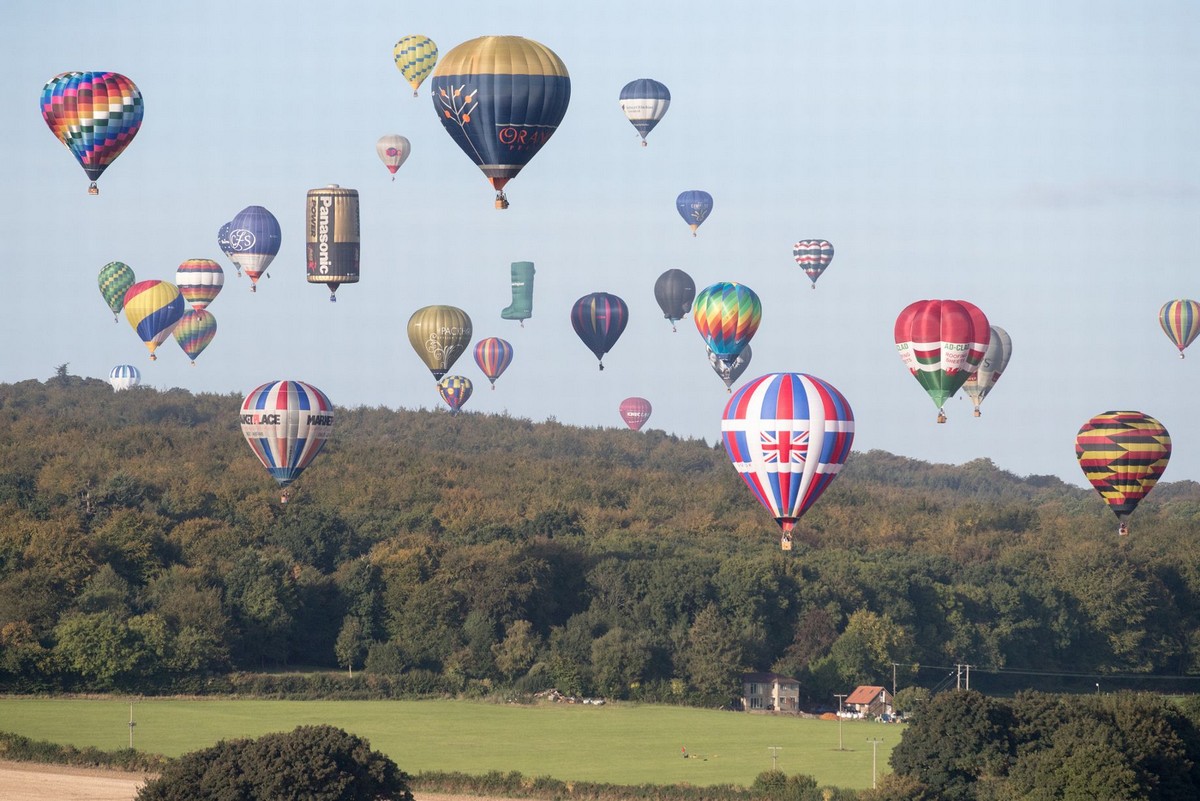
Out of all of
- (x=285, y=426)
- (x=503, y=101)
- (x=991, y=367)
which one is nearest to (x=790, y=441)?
(x=503, y=101)

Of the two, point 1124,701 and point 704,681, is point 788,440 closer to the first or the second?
point 1124,701

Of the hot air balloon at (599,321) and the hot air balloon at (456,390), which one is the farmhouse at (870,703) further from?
the hot air balloon at (456,390)

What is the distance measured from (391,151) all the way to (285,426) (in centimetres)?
2204

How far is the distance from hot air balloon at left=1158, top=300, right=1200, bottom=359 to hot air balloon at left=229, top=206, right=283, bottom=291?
42.0 m

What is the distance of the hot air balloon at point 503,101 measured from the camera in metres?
60.5

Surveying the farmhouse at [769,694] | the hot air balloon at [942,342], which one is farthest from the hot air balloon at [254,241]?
the hot air balloon at [942,342]

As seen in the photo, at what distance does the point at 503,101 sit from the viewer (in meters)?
60.4

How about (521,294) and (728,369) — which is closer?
(728,369)

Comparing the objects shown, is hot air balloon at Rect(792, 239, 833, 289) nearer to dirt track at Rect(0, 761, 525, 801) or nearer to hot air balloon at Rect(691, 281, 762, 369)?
hot air balloon at Rect(691, 281, 762, 369)

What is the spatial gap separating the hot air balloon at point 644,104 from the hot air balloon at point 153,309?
25.2m

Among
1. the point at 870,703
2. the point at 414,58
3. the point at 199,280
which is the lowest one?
the point at 870,703

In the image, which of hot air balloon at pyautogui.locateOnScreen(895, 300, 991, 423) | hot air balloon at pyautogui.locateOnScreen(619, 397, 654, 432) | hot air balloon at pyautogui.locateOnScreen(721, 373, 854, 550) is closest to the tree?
hot air balloon at pyautogui.locateOnScreen(721, 373, 854, 550)

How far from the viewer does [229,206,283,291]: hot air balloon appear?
9675 cm

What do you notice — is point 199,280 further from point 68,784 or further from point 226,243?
point 68,784
